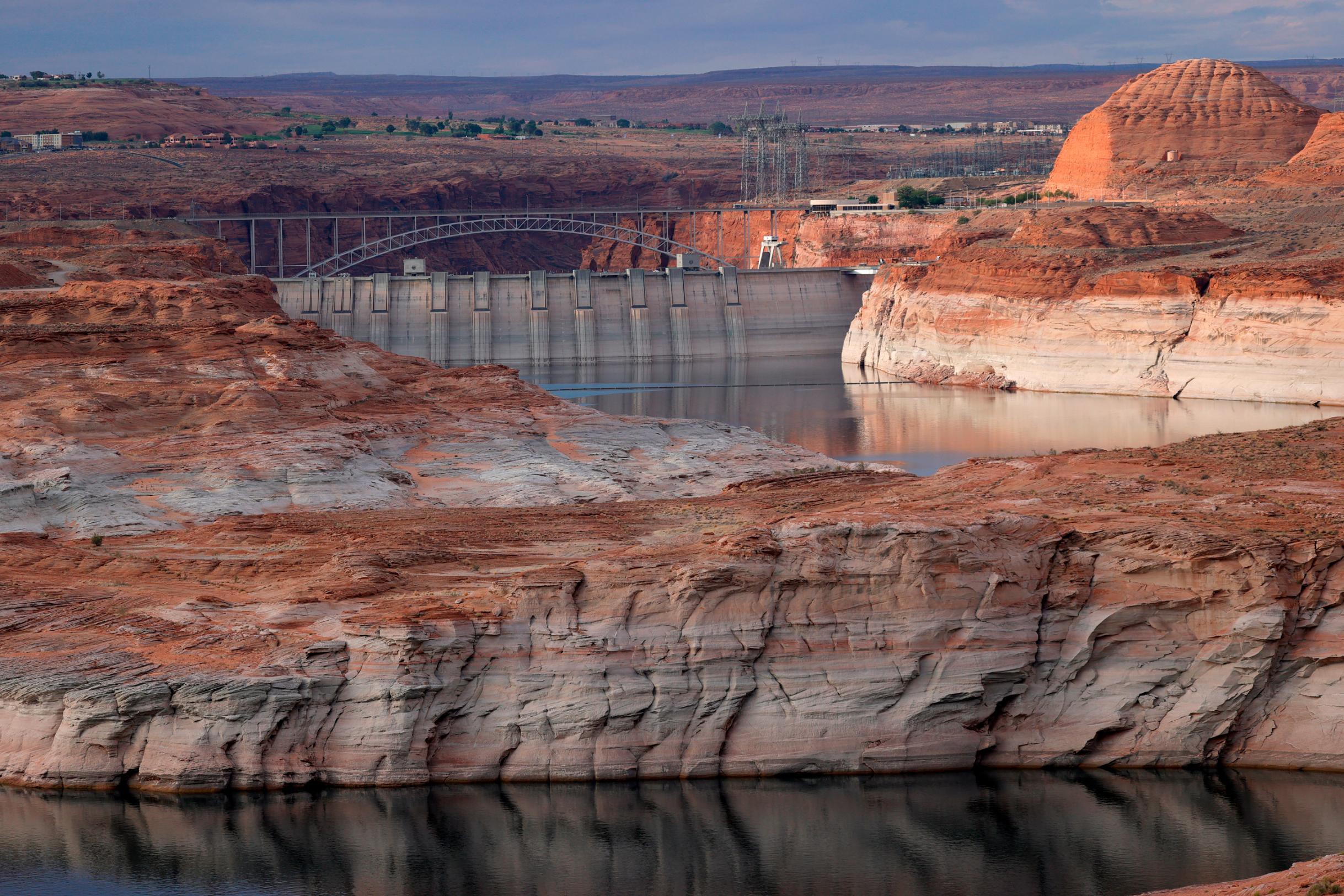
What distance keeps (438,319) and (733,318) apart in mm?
17293

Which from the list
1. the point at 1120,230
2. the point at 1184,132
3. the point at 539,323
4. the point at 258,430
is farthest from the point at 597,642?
the point at 1184,132

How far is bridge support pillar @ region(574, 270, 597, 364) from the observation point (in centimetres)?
10088

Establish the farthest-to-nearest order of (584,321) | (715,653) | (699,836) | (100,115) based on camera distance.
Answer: (100,115) → (584,321) → (715,653) → (699,836)

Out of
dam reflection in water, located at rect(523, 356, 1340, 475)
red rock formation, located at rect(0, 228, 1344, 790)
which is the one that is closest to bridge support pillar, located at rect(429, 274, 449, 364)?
dam reflection in water, located at rect(523, 356, 1340, 475)

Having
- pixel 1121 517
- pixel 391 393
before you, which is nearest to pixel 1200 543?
pixel 1121 517

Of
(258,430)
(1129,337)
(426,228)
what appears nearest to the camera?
(258,430)

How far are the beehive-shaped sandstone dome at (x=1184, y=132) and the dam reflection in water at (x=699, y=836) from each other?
301 feet

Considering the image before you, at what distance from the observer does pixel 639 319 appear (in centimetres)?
10306

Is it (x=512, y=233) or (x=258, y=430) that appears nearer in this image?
(x=258, y=430)

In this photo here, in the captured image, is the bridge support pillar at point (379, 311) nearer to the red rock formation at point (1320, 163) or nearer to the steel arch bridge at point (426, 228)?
the steel arch bridge at point (426, 228)

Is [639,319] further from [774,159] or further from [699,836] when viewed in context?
[699,836]

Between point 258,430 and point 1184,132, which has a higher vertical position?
point 1184,132

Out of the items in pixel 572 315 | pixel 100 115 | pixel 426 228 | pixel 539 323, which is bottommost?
pixel 539 323

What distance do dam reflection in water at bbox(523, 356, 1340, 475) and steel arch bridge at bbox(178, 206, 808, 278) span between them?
21094 millimetres
